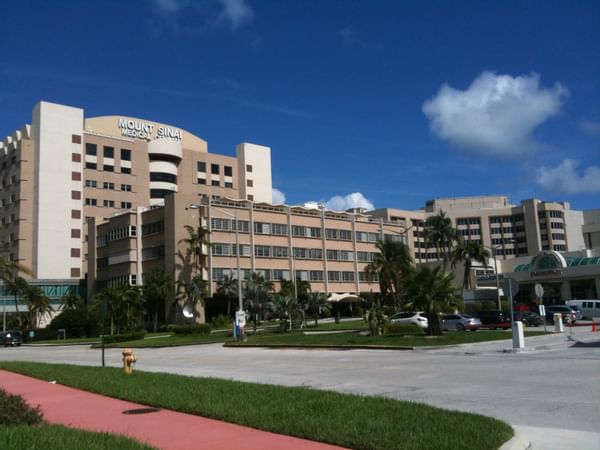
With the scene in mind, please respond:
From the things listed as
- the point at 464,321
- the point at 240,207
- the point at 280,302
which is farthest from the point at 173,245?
the point at 464,321

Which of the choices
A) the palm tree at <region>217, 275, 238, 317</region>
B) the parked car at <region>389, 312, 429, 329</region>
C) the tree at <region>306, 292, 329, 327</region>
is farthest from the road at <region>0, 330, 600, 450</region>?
the palm tree at <region>217, 275, 238, 317</region>

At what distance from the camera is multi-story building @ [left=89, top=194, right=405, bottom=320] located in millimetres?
78062

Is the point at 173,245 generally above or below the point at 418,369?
above

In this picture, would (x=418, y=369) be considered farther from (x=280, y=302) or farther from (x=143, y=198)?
(x=143, y=198)

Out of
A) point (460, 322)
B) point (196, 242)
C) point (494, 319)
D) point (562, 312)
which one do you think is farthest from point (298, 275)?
point (460, 322)

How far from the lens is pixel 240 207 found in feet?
272

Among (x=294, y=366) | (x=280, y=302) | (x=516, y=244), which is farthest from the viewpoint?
(x=516, y=244)

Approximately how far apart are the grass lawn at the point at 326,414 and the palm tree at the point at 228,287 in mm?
58979

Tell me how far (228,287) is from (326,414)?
65.7 metres

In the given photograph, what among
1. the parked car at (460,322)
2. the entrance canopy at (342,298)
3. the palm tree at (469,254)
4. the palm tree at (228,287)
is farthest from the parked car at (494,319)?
the palm tree at (469,254)

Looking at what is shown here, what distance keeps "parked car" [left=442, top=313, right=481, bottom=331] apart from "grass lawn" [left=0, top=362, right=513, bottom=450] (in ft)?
103

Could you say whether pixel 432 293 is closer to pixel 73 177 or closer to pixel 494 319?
pixel 494 319

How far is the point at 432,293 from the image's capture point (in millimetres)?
32594

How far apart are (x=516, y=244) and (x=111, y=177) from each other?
9695 cm
